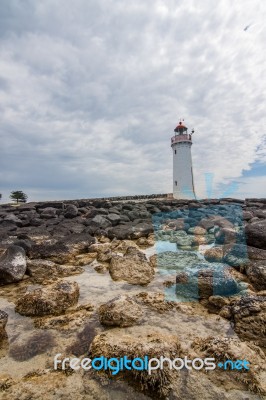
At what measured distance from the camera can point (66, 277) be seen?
5.01 metres

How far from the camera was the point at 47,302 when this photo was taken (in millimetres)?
3490

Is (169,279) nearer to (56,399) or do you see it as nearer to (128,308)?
(128,308)

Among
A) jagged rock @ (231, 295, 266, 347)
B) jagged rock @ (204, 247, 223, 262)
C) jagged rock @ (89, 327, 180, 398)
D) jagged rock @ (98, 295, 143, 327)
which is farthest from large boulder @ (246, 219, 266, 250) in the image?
jagged rock @ (89, 327, 180, 398)

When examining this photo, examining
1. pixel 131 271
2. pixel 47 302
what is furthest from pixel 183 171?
pixel 47 302

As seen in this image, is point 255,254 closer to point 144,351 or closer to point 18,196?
point 144,351

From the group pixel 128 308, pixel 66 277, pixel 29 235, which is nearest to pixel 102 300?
pixel 128 308

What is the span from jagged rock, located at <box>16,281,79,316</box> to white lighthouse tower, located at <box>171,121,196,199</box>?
2940 centimetres

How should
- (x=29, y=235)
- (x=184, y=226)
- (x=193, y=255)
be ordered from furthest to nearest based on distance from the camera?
(x=184, y=226), (x=29, y=235), (x=193, y=255)

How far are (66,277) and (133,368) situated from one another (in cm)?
300

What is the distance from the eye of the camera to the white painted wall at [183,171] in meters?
32.5

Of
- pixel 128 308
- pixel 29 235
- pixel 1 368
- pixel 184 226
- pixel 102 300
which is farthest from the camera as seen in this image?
pixel 184 226

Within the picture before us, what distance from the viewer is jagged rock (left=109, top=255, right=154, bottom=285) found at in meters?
4.74

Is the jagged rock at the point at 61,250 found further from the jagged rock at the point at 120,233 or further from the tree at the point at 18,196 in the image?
the tree at the point at 18,196

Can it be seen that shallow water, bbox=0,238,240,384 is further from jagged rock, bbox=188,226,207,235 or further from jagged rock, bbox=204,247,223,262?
jagged rock, bbox=188,226,207,235
